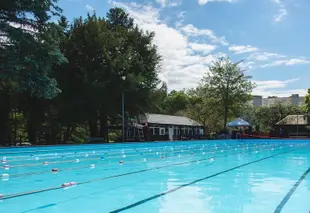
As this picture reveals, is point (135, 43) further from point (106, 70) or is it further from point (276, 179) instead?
point (276, 179)

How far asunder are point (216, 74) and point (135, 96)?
16941 millimetres

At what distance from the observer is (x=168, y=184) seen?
7.05 meters

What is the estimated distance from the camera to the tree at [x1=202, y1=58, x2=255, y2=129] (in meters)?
42.3

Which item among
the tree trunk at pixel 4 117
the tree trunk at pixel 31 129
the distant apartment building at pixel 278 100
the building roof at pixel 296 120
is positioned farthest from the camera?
the distant apartment building at pixel 278 100

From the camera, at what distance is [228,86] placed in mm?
42531

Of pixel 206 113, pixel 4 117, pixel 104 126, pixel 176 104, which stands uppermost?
pixel 176 104

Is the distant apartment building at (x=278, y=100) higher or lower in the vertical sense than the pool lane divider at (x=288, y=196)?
higher

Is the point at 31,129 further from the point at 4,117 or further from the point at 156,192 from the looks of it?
the point at 156,192

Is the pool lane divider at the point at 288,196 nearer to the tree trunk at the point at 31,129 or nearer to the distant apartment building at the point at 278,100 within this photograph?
the tree trunk at the point at 31,129

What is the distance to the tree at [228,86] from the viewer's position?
42281 millimetres

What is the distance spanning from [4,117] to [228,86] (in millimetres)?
26135

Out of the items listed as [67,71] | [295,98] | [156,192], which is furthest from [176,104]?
[156,192]

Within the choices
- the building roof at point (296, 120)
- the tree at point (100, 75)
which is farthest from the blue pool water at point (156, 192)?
the building roof at point (296, 120)

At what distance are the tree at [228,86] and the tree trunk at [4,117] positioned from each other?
81.3 ft
